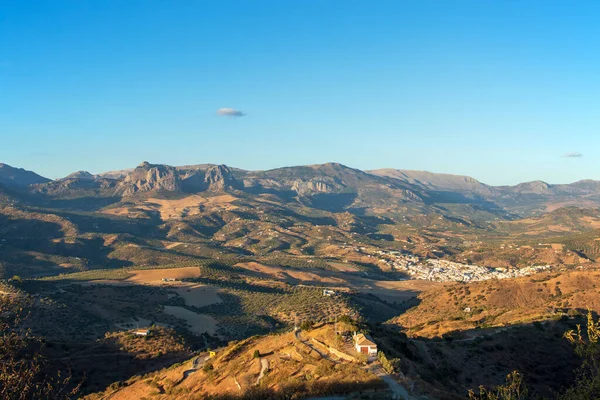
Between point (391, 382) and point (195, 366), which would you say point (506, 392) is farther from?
point (195, 366)

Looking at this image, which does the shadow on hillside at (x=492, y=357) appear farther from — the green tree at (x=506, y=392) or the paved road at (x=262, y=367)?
the paved road at (x=262, y=367)

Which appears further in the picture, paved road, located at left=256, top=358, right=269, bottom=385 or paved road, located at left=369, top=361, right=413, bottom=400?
paved road, located at left=256, top=358, right=269, bottom=385

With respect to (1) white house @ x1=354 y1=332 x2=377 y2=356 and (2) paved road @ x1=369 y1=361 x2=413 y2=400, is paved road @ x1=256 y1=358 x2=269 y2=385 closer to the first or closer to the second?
(1) white house @ x1=354 y1=332 x2=377 y2=356

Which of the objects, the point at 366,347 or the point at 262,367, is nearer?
the point at 366,347

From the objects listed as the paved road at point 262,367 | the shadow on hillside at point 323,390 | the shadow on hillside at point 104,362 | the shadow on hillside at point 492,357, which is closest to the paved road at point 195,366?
the shadow on hillside at point 104,362

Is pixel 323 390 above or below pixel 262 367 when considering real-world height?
above

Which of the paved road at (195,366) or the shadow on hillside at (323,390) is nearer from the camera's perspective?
the shadow on hillside at (323,390)

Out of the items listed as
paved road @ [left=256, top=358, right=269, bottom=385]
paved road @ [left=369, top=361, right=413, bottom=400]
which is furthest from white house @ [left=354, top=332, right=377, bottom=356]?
paved road @ [left=256, top=358, right=269, bottom=385]

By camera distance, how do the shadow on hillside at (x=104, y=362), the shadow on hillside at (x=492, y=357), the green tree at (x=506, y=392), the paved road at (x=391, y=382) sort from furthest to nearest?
1. the shadow on hillside at (x=104, y=362)
2. the shadow on hillside at (x=492, y=357)
3. the paved road at (x=391, y=382)
4. the green tree at (x=506, y=392)

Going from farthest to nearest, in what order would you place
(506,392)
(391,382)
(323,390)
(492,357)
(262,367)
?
(492,357) < (262,367) < (391,382) < (323,390) < (506,392)

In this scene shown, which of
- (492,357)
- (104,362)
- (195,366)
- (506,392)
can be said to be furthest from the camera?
(104,362)

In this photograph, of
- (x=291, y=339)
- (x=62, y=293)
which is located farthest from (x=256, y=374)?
(x=62, y=293)

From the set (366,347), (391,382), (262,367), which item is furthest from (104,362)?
(391,382)
